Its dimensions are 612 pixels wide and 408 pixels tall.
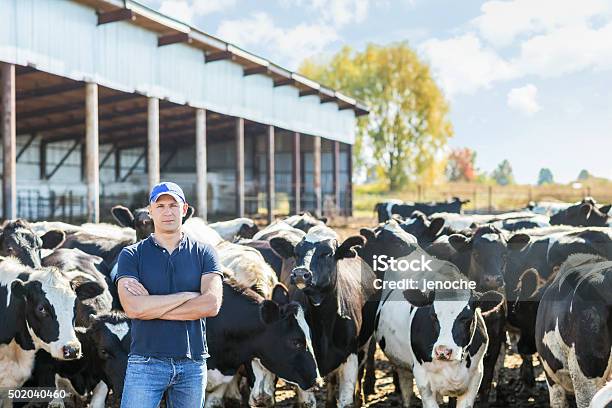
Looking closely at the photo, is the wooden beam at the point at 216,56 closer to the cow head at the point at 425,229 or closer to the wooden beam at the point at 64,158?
the cow head at the point at 425,229

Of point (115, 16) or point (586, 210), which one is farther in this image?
point (115, 16)

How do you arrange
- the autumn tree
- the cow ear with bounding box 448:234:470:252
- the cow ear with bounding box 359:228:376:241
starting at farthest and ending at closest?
the autumn tree → the cow ear with bounding box 359:228:376:241 → the cow ear with bounding box 448:234:470:252

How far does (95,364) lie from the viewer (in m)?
6.41

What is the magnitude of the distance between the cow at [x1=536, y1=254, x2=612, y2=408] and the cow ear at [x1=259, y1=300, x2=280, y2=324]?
2.20 m

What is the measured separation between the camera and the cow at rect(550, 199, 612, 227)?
12.1 metres

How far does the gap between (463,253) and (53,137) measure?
27.8m

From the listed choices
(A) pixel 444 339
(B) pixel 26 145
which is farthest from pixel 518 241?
(B) pixel 26 145

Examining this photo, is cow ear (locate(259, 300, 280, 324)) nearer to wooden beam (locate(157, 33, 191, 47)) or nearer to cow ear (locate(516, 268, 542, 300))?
cow ear (locate(516, 268, 542, 300))

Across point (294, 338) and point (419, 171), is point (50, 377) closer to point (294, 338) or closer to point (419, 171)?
point (294, 338)

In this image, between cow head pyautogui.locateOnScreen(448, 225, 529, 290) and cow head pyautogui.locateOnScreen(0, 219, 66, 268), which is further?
cow head pyautogui.locateOnScreen(0, 219, 66, 268)

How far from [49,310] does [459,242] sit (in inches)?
168

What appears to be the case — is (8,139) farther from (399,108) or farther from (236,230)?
(399,108)

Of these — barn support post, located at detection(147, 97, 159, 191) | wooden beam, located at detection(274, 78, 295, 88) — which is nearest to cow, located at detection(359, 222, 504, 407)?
barn support post, located at detection(147, 97, 159, 191)

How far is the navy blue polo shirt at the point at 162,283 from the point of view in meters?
3.79
